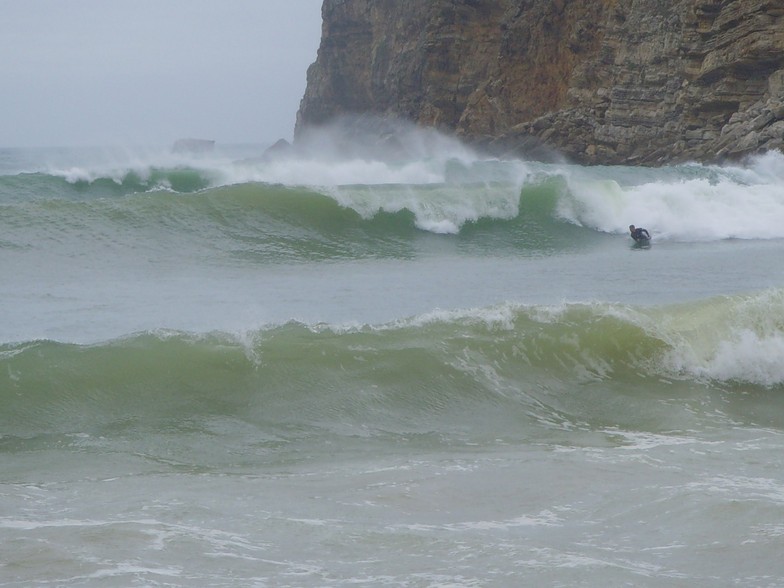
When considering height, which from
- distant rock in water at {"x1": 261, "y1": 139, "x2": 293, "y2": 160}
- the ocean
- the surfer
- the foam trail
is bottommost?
the ocean

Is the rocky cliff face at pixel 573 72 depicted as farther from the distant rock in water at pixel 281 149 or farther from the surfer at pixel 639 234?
the surfer at pixel 639 234

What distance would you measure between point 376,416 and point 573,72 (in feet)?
142

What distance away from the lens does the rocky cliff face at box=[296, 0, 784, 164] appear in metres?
35.2


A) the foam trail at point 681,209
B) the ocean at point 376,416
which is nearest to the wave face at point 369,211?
the foam trail at point 681,209

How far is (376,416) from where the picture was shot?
7.02 meters

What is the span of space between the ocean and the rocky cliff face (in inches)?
868

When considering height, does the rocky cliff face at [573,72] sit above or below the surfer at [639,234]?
above

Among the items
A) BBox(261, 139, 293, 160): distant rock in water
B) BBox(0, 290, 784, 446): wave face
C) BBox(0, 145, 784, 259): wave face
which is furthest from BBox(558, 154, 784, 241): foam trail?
BBox(261, 139, 293, 160): distant rock in water

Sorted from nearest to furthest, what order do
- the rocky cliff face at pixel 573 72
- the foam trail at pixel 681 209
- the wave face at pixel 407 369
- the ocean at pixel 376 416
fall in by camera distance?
the ocean at pixel 376 416, the wave face at pixel 407 369, the foam trail at pixel 681 209, the rocky cliff face at pixel 573 72

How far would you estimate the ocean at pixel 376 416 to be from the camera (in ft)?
14.1

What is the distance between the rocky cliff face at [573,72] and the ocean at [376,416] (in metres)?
22.0

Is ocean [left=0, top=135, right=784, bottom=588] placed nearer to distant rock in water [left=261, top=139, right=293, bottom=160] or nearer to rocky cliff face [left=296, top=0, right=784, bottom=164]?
rocky cliff face [left=296, top=0, right=784, bottom=164]

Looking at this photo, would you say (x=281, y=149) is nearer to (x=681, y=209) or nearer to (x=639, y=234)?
(x=681, y=209)

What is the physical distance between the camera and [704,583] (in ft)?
13.2
